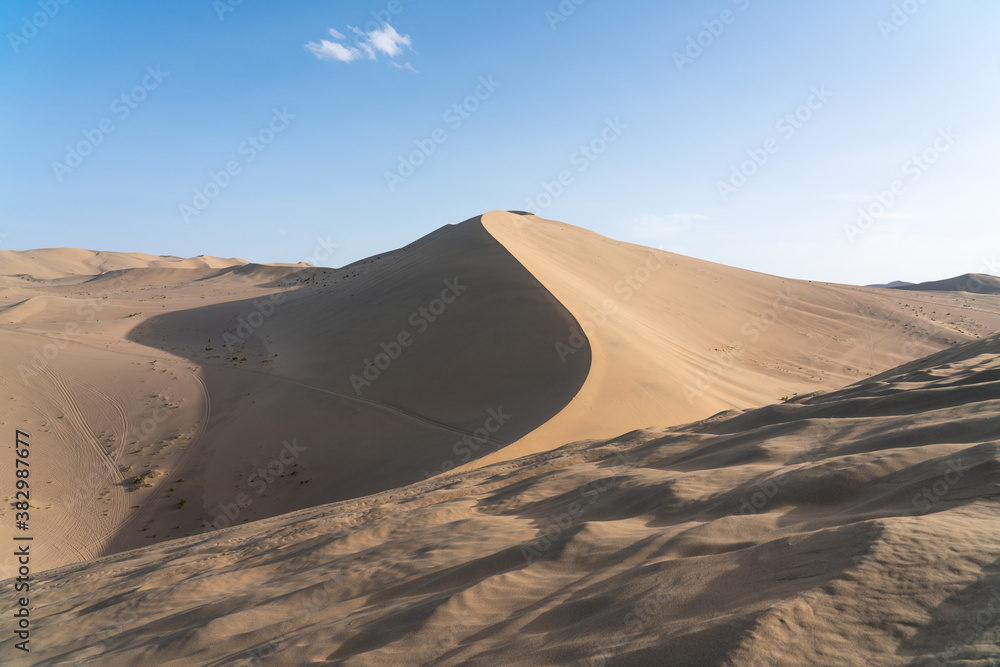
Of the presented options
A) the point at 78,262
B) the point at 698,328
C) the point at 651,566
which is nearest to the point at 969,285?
the point at 698,328

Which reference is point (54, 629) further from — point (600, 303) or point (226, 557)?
point (600, 303)

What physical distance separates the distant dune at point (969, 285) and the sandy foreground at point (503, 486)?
86.2ft

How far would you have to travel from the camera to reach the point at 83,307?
28578mm

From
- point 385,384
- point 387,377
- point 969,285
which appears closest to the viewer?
point 385,384

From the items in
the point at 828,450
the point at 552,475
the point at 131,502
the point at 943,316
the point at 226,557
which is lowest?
the point at 131,502

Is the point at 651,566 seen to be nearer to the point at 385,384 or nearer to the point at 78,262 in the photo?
Result: the point at 385,384

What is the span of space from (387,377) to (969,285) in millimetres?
47052

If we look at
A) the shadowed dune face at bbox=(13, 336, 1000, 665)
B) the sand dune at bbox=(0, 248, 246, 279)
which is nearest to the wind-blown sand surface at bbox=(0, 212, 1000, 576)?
the shadowed dune face at bbox=(13, 336, 1000, 665)

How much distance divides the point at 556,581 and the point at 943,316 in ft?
106

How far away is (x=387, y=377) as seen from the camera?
1481cm

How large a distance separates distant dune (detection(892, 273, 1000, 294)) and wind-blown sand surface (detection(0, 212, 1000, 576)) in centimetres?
1916

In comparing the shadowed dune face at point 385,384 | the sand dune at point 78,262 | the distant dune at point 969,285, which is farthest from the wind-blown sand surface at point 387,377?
the sand dune at point 78,262

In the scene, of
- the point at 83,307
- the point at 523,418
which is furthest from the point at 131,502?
the point at 83,307

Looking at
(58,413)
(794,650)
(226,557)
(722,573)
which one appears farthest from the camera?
(58,413)
